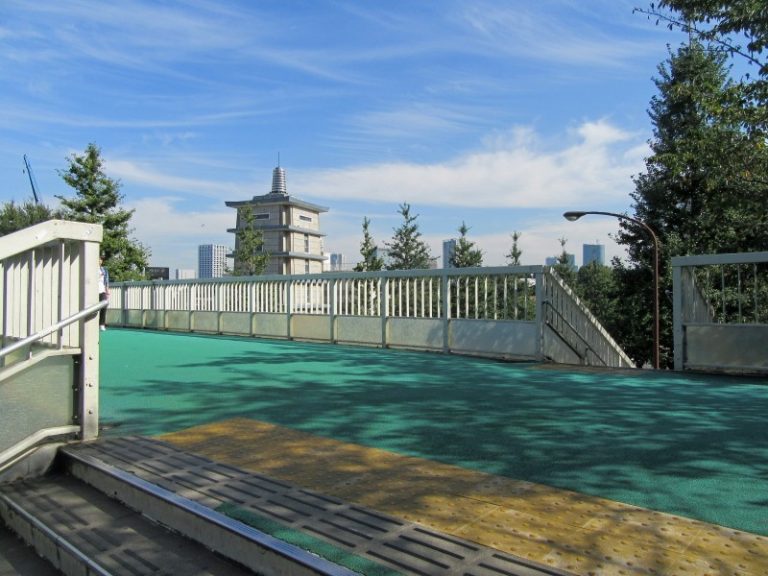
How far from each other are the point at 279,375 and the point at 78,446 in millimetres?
3401

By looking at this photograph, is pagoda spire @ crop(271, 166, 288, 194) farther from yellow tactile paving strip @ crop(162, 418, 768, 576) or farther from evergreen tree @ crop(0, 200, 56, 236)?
yellow tactile paving strip @ crop(162, 418, 768, 576)

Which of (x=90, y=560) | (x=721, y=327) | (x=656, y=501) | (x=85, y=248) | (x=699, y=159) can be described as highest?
(x=699, y=159)

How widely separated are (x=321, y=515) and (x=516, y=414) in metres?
2.59

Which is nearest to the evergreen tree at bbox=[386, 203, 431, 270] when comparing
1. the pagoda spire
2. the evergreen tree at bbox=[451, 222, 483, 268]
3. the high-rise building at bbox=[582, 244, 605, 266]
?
the evergreen tree at bbox=[451, 222, 483, 268]

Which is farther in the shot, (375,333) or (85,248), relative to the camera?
(375,333)

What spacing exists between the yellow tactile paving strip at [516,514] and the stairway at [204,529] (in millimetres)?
150

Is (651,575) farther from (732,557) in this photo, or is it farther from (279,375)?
(279,375)

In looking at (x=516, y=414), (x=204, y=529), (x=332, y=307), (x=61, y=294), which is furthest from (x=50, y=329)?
(x=332, y=307)

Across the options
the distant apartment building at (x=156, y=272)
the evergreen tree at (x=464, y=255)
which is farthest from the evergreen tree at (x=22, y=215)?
the evergreen tree at (x=464, y=255)

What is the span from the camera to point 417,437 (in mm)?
4301

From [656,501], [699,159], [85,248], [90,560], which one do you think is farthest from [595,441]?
[699,159]

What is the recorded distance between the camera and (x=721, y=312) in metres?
7.63

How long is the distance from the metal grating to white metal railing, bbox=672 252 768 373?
5953 millimetres

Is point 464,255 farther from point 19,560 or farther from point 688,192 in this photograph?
point 19,560
